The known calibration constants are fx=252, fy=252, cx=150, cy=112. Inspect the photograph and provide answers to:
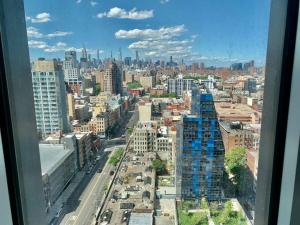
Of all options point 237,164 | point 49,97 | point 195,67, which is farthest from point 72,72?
point 237,164

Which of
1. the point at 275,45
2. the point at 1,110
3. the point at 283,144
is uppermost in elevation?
the point at 275,45

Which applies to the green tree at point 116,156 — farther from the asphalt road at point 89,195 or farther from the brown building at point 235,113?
the brown building at point 235,113

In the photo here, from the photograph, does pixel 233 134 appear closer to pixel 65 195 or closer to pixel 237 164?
pixel 237 164

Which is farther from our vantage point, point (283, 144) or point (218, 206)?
point (218, 206)

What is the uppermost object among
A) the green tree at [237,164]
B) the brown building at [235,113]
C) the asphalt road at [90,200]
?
the brown building at [235,113]

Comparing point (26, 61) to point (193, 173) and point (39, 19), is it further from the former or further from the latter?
point (193, 173)

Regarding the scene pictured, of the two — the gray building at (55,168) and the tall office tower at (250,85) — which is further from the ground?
the tall office tower at (250,85)

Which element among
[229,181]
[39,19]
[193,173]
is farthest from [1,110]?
[229,181]

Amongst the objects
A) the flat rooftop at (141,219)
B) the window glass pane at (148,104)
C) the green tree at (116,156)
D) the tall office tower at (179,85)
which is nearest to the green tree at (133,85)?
the window glass pane at (148,104)
